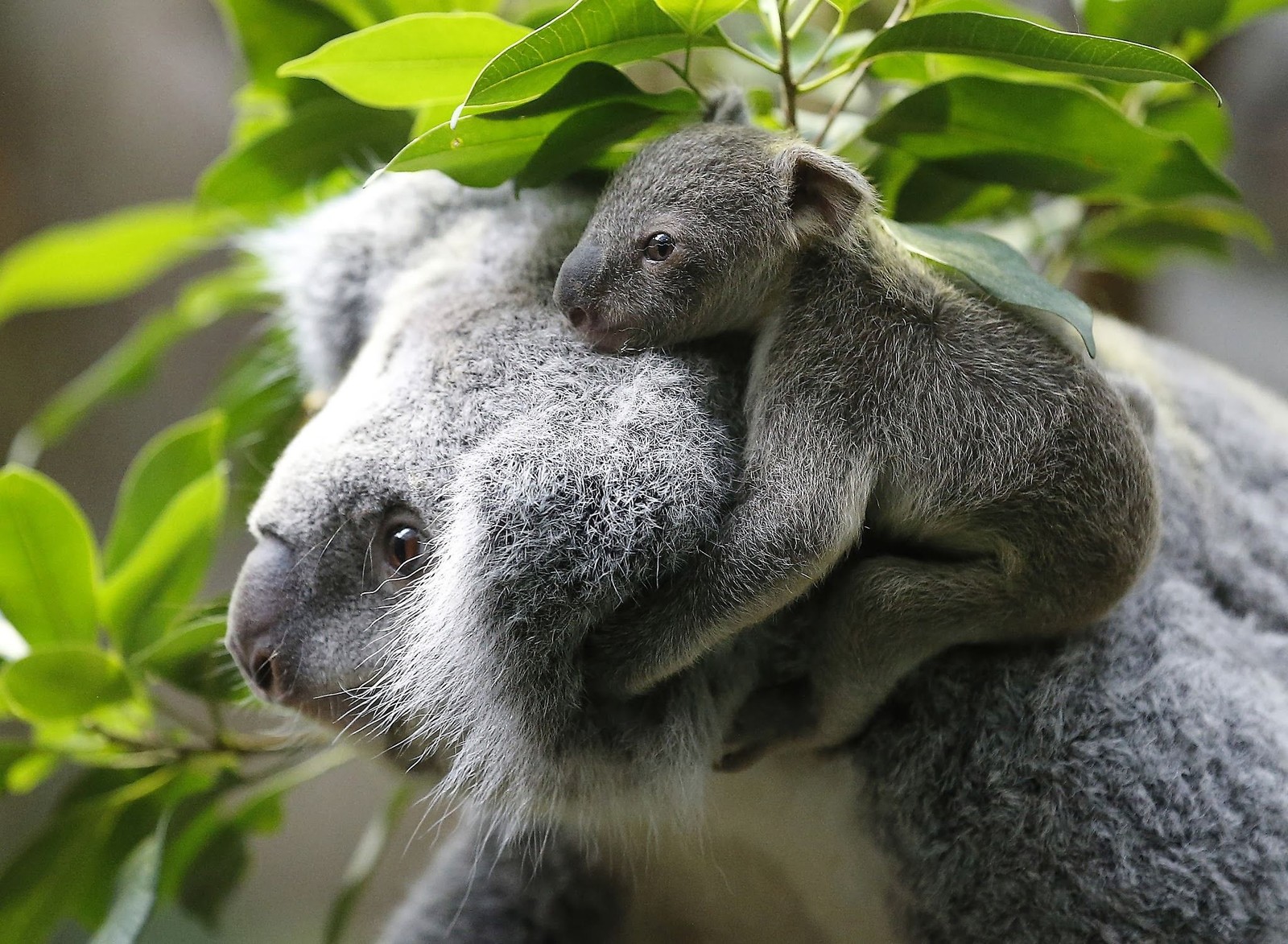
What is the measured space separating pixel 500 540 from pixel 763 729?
35 centimetres

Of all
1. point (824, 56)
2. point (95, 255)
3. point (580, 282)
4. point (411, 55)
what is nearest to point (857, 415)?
point (580, 282)

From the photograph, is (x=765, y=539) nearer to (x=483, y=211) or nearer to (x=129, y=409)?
(x=483, y=211)

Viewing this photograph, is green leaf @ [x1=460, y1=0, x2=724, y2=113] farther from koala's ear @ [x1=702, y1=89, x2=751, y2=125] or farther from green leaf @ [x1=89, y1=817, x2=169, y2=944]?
green leaf @ [x1=89, y1=817, x2=169, y2=944]

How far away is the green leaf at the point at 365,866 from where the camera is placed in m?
1.47

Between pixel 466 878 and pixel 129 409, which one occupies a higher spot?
pixel 129 409

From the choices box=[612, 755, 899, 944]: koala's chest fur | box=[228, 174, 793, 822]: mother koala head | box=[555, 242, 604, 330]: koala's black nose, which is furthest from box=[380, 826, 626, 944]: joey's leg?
box=[555, 242, 604, 330]: koala's black nose


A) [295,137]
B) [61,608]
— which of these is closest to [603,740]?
[61,608]

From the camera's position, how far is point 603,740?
832mm

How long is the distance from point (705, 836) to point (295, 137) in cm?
97

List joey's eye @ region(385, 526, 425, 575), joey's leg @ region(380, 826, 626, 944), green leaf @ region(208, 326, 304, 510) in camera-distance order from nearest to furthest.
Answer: joey's eye @ region(385, 526, 425, 575) → joey's leg @ region(380, 826, 626, 944) → green leaf @ region(208, 326, 304, 510)

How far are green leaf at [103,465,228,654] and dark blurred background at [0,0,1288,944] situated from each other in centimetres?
95

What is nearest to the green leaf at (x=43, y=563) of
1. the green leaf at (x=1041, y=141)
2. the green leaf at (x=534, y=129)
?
the green leaf at (x=534, y=129)

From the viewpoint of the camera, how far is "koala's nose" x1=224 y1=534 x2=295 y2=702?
0.86m

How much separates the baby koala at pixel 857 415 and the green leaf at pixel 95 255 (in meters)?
1.01
